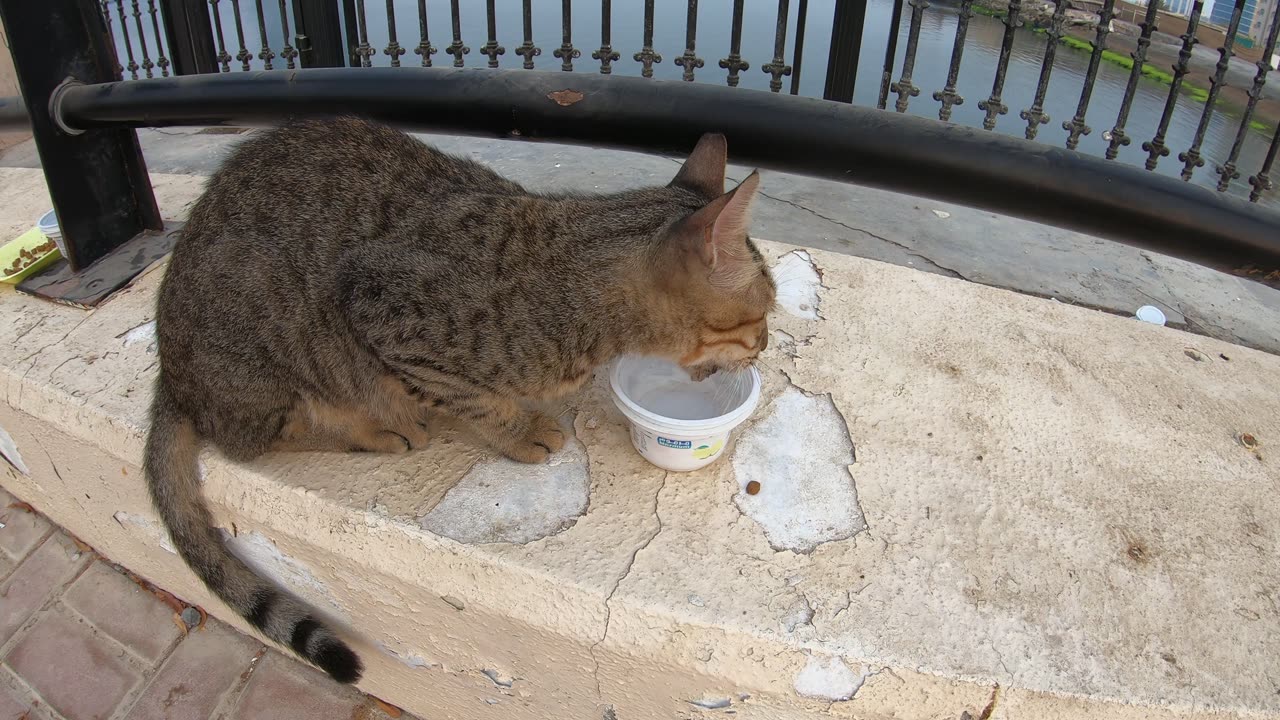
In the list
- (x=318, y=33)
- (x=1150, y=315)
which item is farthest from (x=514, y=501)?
(x=318, y=33)

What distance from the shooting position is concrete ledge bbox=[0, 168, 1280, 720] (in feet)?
5.16

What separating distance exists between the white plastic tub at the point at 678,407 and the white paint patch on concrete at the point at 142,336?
1.49 meters

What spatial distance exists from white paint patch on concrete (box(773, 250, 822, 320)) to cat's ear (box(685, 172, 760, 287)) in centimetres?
67

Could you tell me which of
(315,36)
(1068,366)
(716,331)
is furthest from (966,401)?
(315,36)

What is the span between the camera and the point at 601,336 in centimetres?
189

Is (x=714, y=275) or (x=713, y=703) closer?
(x=713, y=703)

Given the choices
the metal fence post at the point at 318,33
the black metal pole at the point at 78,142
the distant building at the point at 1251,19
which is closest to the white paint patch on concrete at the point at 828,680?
the black metal pole at the point at 78,142

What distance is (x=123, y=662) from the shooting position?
92.4 inches

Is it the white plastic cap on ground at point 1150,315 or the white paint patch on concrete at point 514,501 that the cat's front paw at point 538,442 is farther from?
the white plastic cap on ground at point 1150,315

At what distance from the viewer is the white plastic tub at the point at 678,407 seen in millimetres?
1812

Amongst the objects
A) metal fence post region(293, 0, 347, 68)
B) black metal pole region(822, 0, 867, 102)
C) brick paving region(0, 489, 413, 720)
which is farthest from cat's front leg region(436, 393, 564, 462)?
metal fence post region(293, 0, 347, 68)

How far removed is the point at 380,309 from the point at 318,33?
9.74ft

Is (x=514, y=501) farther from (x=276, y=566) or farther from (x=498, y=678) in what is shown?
(x=276, y=566)

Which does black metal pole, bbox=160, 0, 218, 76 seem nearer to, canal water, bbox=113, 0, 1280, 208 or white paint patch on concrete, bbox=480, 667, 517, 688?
canal water, bbox=113, 0, 1280, 208
